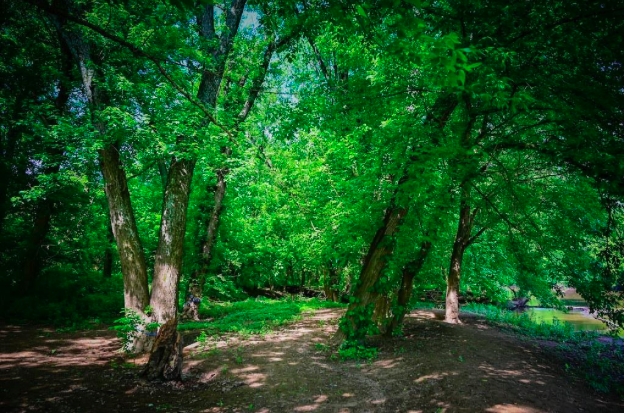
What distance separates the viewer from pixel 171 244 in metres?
7.03

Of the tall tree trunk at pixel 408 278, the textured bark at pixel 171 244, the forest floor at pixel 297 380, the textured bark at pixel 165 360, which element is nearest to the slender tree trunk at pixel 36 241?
the forest floor at pixel 297 380

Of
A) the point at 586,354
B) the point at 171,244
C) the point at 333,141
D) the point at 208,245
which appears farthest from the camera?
the point at 208,245

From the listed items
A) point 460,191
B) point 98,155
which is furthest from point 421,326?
point 98,155

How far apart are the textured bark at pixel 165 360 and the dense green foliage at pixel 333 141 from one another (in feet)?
5.47

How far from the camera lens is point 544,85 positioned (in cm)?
380

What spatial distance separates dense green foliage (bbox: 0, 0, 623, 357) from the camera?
366cm

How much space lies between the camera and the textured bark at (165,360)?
201 inches

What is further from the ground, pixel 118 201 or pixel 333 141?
pixel 333 141

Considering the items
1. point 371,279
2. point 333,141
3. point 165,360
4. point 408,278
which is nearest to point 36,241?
point 165,360

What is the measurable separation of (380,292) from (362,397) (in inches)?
108

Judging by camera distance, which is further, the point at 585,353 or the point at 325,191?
the point at 325,191

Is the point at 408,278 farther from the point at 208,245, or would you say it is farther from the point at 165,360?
the point at 208,245

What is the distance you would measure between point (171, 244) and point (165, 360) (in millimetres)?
2630

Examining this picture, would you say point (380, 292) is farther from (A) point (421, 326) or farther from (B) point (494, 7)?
(B) point (494, 7)
